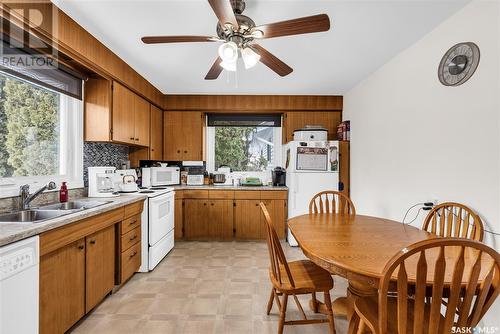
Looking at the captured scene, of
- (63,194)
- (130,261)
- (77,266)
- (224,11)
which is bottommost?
(130,261)

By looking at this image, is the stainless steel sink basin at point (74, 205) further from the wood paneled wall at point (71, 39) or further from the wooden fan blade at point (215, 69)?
the wooden fan blade at point (215, 69)

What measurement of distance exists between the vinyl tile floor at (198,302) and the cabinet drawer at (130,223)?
57 centimetres

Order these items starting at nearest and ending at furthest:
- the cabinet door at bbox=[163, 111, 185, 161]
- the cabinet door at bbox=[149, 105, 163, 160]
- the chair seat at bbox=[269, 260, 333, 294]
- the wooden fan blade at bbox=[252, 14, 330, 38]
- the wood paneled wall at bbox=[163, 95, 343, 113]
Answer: the wooden fan blade at bbox=[252, 14, 330, 38] → the chair seat at bbox=[269, 260, 333, 294] → the cabinet door at bbox=[149, 105, 163, 160] → the wood paneled wall at bbox=[163, 95, 343, 113] → the cabinet door at bbox=[163, 111, 185, 161]

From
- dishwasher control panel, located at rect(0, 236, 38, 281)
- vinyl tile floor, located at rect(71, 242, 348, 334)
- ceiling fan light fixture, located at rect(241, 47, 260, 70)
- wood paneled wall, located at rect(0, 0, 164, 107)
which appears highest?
wood paneled wall, located at rect(0, 0, 164, 107)

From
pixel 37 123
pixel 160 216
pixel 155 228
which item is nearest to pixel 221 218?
pixel 160 216

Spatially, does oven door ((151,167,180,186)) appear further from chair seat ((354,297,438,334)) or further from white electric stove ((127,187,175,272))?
chair seat ((354,297,438,334))

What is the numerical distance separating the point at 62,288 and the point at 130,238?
2.81ft

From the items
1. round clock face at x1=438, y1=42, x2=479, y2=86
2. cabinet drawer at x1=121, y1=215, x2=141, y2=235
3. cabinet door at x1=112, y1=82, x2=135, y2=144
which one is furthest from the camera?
cabinet door at x1=112, y1=82, x2=135, y2=144

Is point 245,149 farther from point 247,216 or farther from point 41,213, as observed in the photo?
point 41,213

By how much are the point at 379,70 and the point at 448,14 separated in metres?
1.01

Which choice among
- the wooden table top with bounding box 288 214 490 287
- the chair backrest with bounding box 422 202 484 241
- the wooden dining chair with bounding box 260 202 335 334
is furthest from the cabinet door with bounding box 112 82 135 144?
the chair backrest with bounding box 422 202 484 241

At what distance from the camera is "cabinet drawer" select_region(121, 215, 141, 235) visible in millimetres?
2307

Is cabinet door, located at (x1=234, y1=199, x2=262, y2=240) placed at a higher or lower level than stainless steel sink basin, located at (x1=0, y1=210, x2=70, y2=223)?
lower

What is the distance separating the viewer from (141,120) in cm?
327
